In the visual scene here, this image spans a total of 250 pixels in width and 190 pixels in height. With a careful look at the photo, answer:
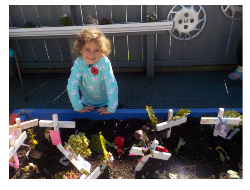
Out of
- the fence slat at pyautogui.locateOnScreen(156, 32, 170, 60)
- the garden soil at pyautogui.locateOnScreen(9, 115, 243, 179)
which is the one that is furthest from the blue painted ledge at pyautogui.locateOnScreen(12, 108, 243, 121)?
the fence slat at pyautogui.locateOnScreen(156, 32, 170, 60)

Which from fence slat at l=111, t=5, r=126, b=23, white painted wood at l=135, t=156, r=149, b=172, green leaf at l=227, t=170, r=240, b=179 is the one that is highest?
fence slat at l=111, t=5, r=126, b=23

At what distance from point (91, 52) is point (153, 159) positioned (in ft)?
3.48

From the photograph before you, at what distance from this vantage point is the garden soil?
156 cm

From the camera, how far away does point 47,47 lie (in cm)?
406

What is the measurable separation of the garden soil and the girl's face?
61 centimetres

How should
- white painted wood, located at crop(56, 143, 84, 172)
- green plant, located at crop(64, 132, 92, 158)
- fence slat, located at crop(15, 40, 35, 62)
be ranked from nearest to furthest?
white painted wood, located at crop(56, 143, 84, 172) → green plant, located at crop(64, 132, 92, 158) → fence slat, located at crop(15, 40, 35, 62)

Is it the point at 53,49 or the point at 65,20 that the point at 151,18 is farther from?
the point at 53,49

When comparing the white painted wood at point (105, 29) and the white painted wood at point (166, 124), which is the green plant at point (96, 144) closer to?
the white painted wood at point (166, 124)

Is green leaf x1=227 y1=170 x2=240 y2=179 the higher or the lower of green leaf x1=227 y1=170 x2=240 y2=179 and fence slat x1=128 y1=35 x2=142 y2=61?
the lower

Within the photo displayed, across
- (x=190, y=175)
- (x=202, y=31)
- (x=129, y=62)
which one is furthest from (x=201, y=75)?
(x=190, y=175)

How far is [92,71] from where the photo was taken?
184cm

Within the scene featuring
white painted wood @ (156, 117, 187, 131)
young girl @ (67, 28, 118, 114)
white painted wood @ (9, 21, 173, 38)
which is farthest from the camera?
white painted wood @ (9, 21, 173, 38)

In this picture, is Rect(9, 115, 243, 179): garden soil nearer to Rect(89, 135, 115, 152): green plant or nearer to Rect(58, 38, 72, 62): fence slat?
Rect(89, 135, 115, 152): green plant

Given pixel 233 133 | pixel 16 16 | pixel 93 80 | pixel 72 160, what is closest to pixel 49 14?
pixel 16 16
